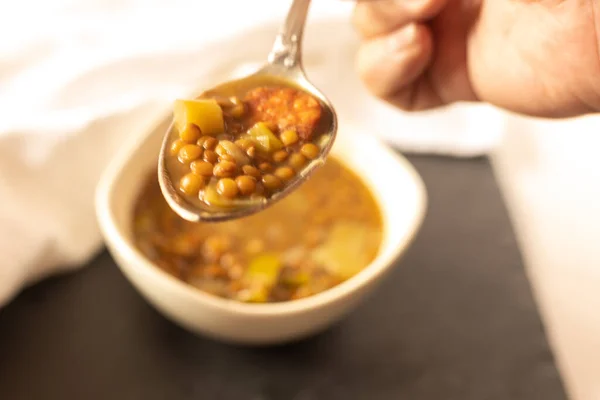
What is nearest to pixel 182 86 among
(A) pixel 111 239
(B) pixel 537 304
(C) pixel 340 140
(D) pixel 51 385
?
(C) pixel 340 140

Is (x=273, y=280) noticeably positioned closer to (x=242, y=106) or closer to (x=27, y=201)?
(x=242, y=106)

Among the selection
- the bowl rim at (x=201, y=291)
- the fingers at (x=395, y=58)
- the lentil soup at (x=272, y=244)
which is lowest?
the lentil soup at (x=272, y=244)

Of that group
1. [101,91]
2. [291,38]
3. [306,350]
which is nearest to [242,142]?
[291,38]

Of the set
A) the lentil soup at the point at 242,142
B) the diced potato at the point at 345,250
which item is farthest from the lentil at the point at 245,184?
the diced potato at the point at 345,250

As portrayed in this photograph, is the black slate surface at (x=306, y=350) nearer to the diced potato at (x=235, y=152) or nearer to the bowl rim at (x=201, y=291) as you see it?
the bowl rim at (x=201, y=291)

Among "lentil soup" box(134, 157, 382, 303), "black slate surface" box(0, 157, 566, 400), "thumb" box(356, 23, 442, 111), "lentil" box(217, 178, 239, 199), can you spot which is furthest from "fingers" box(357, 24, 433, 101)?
"lentil" box(217, 178, 239, 199)

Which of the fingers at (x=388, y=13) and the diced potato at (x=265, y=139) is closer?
the diced potato at (x=265, y=139)
